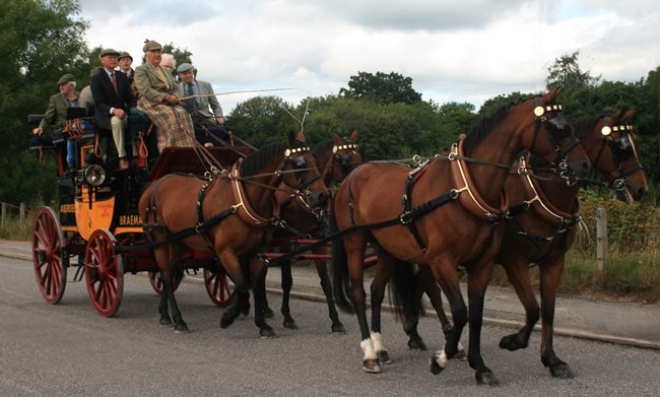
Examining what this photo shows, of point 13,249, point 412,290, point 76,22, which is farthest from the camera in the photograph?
point 76,22

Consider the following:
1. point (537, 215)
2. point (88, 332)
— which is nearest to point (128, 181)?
point (88, 332)

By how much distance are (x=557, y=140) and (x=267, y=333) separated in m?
3.96

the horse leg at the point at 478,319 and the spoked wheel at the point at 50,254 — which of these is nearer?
the horse leg at the point at 478,319

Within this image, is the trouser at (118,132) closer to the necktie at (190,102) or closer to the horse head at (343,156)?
the necktie at (190,102)

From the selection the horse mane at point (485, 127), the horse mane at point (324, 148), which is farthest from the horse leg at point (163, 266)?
the horse mane at point (485, 127)

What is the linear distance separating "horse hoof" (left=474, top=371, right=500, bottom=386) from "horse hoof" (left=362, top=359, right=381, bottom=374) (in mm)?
948

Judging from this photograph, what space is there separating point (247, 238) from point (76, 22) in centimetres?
2461

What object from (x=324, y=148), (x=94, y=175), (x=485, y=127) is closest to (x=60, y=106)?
(x=94, y=175)

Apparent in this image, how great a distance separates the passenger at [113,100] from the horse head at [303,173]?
2.80 meters

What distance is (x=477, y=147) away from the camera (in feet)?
22.6

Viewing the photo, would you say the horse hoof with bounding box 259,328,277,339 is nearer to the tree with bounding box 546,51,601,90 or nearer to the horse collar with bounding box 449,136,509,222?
the horse collar with bounding box 449,136,509,222

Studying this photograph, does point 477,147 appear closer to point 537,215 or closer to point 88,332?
point 537,215

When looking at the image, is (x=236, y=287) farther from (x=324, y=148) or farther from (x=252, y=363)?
(x=324, y=148)

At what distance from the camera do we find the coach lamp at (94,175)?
436 inches
